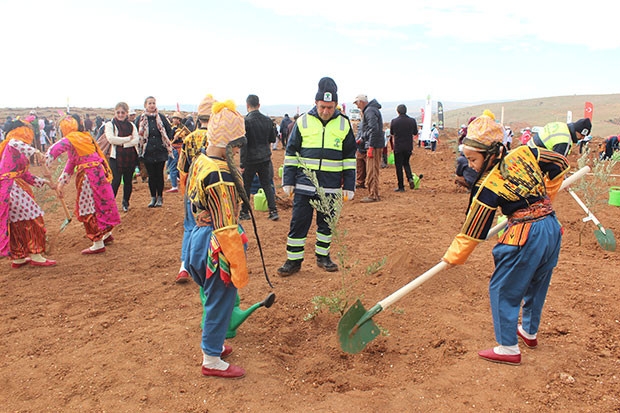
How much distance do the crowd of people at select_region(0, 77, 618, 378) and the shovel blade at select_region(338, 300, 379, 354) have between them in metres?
0.78

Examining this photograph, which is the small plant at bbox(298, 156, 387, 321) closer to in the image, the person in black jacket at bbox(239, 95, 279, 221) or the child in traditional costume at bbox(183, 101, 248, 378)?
the child in traditional costume at bbox(183, 101, 248, 378)

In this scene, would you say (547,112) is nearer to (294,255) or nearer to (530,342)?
(294,255)

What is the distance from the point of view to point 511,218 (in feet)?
10.4

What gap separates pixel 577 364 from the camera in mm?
3330

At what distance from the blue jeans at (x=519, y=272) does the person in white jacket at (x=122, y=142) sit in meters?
6.44

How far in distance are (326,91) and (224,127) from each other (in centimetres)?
212

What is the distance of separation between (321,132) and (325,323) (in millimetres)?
2036

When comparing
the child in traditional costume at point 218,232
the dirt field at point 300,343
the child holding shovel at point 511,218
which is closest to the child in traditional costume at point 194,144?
the dirt field at point 300,343

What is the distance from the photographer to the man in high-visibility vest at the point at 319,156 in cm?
487

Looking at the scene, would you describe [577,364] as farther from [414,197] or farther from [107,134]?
[107,134]

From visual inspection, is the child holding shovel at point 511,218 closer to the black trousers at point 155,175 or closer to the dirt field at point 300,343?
the dirt field at point 300,343

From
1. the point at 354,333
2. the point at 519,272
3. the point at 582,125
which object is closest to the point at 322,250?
the point at 354,333

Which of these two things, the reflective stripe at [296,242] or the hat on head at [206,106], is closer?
the hat on head at [206,106]

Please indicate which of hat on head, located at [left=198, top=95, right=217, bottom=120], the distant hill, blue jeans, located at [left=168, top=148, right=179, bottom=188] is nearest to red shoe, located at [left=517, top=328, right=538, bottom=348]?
hat on head, located at [left=198, top=95, right=217, bottom=120]
